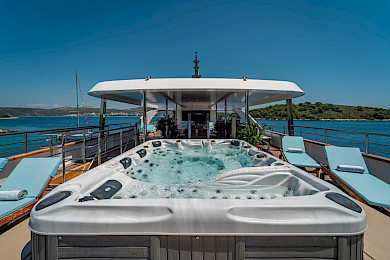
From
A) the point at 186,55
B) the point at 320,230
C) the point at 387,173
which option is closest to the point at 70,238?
the point at 320,230

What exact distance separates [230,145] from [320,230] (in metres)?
3.02

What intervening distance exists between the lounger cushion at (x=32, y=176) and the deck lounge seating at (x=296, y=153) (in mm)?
3500

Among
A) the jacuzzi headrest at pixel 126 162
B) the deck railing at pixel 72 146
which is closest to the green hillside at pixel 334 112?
the deck railing at pixel 72 146

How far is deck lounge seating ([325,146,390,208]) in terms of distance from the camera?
179cm

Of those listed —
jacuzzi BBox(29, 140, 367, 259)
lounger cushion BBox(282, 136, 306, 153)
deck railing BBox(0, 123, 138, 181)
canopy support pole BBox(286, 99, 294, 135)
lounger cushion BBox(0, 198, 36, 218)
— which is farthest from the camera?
canopy support pole BBox(286, 99, 294, 135)

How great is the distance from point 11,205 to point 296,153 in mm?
4148

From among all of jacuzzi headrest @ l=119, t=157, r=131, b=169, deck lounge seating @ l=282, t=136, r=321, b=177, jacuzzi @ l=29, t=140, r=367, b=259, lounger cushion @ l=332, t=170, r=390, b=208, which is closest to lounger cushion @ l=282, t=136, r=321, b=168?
deck lounge seating @ l=282, t=136, r=321, b=177

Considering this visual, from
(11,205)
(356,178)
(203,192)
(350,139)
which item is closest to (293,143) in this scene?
(350,139)

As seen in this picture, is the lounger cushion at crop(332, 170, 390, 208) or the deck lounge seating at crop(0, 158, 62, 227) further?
the lounger cushion at crop(332, 170, 390, 208)

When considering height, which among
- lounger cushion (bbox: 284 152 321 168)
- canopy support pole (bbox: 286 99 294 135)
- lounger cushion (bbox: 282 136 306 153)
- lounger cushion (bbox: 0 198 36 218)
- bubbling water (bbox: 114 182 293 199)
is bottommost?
lounger cushion (bbox: 0 198 36 218)

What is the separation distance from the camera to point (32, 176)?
6.70 feet

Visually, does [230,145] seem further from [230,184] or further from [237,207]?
[237,207]

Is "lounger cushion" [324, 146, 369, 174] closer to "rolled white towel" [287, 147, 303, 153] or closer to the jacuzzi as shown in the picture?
"rolled white towel" [287, 147, 303, 153]

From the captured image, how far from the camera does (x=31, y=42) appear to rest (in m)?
13.4
